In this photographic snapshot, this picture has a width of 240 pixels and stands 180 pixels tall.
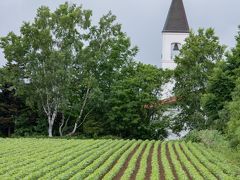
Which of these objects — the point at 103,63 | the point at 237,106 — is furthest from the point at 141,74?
the point at 237,106

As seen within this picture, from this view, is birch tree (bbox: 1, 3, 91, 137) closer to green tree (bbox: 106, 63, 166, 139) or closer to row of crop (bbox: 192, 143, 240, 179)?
green tree (bbox: 106, 63, 166, 139)

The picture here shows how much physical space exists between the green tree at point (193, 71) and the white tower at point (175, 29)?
6.21 m

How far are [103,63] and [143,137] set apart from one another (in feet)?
29.1

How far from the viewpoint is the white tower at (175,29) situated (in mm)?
57531

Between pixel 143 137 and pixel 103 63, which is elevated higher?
pixel 103 63

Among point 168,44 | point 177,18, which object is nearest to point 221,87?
point 168,44

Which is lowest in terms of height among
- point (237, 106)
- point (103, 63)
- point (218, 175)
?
point (218, 175)

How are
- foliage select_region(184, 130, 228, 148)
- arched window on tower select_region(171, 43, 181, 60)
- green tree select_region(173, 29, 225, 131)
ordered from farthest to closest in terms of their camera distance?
arched window on tower select_region(171, 43, 181, 60), green tree select_region(173, 29, 225, 131), foliage select_region(184, 130, 228, 148)

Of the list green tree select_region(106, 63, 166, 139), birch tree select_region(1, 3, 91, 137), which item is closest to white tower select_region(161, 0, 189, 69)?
green tree select_region(106, 63, 166, 139)

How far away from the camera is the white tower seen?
57.5m

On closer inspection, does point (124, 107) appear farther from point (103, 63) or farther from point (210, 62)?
point (210, 62)

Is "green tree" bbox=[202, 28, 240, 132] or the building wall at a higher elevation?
the building wall

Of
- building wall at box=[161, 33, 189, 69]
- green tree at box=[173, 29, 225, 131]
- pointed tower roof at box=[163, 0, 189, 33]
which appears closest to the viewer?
green tree at box=[173, 29, 225, 131]

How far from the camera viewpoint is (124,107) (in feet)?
157
